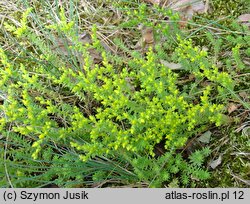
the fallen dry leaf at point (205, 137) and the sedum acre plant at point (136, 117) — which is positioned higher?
the sedum acre plant at point (136, 117)

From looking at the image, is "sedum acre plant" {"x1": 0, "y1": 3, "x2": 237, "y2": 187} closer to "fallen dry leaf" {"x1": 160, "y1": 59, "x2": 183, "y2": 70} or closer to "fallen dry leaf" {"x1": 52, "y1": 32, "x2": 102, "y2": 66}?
"fallen dry leaf" {"x1": 160, "y1": 59, "x2": 183, "y2": 70}

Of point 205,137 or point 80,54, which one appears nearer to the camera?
point 205,137

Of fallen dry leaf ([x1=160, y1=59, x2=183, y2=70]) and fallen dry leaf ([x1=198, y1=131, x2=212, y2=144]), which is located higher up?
fallen dry leaf ([x1=160, y1=59, x2=183, y2=70])

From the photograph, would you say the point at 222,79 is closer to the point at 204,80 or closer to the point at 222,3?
the point at 204,80

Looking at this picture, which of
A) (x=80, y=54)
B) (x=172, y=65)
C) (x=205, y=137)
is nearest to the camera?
(x=205, y=137)

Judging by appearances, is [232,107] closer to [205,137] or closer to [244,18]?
[205,137]

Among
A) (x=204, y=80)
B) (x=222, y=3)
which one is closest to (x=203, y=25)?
(x=222, y=3)

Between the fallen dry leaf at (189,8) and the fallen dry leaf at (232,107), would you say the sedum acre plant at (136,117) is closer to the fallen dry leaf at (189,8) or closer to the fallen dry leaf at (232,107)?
the fallen dry leaf at (232,107)

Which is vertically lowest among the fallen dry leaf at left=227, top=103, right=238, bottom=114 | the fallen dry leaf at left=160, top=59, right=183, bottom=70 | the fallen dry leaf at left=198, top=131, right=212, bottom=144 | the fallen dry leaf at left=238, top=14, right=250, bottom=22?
the fallen dry leaf at left=198, top=131, right=212, bottom=144

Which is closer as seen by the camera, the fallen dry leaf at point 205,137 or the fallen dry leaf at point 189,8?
the fallen dry leaf at point 205,137

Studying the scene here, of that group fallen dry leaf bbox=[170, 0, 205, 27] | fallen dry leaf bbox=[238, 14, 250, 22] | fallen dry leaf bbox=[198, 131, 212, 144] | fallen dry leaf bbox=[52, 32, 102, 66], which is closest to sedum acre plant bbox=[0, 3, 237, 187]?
fallen dry leaf bbox=[198, 131, 212, 144]

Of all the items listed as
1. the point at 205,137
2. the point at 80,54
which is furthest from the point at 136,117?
the point at 80,54

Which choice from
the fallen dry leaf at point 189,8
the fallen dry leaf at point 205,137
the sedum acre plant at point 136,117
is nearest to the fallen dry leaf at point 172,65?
the sedum acre plant at point 136,117
